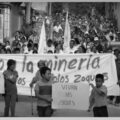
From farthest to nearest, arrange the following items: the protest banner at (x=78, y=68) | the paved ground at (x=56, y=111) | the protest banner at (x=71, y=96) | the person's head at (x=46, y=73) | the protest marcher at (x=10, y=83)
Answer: the protest banner at (x=78, y=68)
the paved ground at (x=56, y=111)
the protest marcher at (x=10, y=83)
the person's head at (x=46, y=73)
the protest banner at (x=71, y=96)

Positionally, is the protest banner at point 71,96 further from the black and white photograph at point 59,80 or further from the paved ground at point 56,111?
the paved ground at point 56,111

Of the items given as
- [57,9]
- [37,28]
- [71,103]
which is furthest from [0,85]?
[57,9]

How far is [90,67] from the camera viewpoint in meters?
14.1

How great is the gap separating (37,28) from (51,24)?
92 cm

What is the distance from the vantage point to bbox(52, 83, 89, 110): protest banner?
9.28 metres

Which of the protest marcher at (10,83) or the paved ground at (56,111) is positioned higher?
the protest marcher at (10,83)

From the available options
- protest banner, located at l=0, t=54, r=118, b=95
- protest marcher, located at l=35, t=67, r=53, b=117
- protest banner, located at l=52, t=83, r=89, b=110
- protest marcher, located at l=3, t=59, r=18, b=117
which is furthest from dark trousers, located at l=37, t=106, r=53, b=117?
protest banner, located at l=0, t=54, r=118, b=95

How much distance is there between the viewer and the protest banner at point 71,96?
9.28 metres

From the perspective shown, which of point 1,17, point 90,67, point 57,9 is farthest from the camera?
point 57,9

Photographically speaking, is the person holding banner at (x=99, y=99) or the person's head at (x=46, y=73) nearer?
the person holding banner at (x=99, y=99)

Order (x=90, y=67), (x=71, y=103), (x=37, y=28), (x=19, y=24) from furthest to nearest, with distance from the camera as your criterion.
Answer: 1. (x=19, y=24)
2. (x=37, y=28)
3. (x=90, y=67)
4. (x=71, y=103)

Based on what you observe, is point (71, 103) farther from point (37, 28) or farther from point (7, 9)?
point (37, 28)

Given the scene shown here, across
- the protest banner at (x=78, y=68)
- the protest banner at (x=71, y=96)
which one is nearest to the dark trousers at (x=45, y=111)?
the protest banner at (x=71, y=96)

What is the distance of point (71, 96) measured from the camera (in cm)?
933
